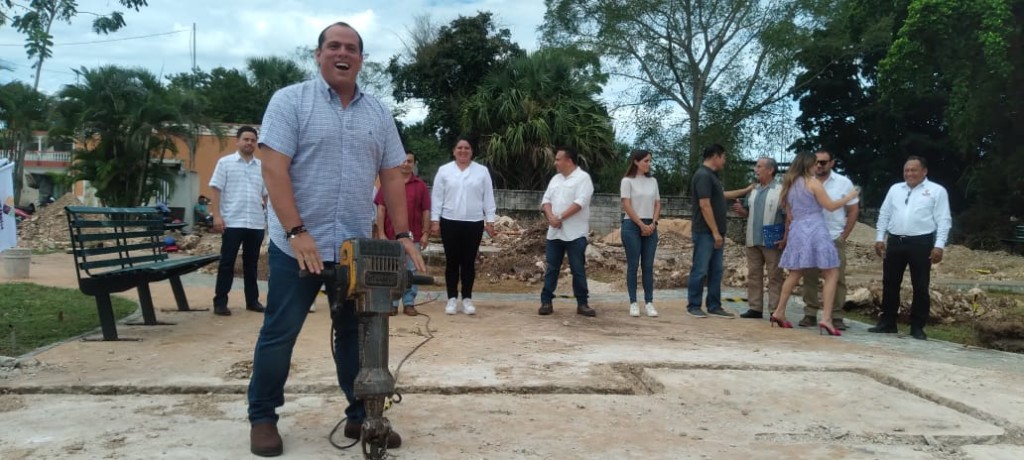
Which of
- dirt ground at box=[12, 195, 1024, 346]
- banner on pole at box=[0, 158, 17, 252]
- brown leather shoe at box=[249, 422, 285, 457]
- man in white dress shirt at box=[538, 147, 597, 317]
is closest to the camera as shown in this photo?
brown leather shoe at box=[249, 422, 285, 457]

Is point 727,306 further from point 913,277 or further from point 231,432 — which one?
point 231,432

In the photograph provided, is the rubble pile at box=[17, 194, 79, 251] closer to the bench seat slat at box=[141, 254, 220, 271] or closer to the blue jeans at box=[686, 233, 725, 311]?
the bench seat slat at box=[141, 254, 220, 271]

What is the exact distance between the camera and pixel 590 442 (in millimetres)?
3285

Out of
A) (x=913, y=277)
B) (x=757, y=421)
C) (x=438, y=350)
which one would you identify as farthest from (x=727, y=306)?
(x=757, y=421)

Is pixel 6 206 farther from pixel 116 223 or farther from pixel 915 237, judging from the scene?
pixel 915 237

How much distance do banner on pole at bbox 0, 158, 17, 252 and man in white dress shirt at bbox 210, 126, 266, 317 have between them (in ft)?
5.31

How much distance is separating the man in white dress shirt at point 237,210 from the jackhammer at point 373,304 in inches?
166

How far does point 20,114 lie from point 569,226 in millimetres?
27345

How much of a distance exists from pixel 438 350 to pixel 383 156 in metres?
2.18

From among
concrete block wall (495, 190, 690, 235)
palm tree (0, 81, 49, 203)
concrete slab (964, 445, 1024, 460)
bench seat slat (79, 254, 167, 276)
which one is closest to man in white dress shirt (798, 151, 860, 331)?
concrete slab (964, 445, 1024, 460)

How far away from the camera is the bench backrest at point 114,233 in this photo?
17.8ft

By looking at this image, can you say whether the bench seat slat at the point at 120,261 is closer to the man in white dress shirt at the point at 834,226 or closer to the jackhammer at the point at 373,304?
the jackhammer at the point at 373,304

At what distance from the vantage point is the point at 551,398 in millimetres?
4016

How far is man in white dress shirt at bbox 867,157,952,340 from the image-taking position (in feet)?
22.1
